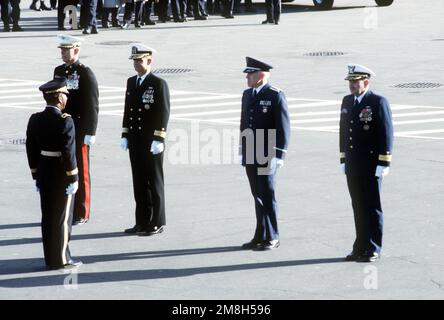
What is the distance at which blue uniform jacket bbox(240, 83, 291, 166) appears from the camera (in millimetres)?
12523

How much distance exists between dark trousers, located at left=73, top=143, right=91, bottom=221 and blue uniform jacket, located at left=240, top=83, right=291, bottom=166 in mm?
2261

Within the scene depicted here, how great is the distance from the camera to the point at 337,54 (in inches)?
1161

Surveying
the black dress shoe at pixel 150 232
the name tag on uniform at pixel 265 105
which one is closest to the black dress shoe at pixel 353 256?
the name tag on uniform at pixel 265 105

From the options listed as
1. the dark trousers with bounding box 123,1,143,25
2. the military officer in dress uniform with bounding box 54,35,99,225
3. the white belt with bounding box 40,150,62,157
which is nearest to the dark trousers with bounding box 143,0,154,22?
the dark trousers with bounding box 123,1,143,25

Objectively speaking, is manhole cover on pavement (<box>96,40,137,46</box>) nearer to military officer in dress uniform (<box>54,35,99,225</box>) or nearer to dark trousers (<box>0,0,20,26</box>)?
dark trousers (<box>0,0,20,26</box>)

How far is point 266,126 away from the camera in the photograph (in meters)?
12.7

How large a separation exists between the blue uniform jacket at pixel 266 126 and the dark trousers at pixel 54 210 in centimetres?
201

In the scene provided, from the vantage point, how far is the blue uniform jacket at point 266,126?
41.1 ft

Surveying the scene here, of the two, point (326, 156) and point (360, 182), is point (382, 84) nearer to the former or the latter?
point (326, 156)

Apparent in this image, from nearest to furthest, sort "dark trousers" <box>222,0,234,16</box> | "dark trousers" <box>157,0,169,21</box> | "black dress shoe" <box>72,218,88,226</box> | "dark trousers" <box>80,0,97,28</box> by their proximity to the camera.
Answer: "black dress shoe" <box>72,218,88,226</box>, "dark trousers" <box>80,0,97,28</box>, "dark trousers" <box>157,0,169,21</box>, "dark trousers" <box>222,0,234,16</box>

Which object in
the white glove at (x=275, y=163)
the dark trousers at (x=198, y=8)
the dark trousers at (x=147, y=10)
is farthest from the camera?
the dark trousers at (x=198, y=8)

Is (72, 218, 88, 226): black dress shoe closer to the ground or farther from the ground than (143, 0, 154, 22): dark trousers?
closer to the ground

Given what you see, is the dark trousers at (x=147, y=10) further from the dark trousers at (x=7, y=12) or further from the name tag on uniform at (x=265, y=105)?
the name tag on uniform at (x=265, y=105)

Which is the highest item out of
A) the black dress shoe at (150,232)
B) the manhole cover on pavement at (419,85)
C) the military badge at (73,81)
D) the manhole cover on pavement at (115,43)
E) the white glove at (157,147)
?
the manhole cover on pavement at (115,43)
